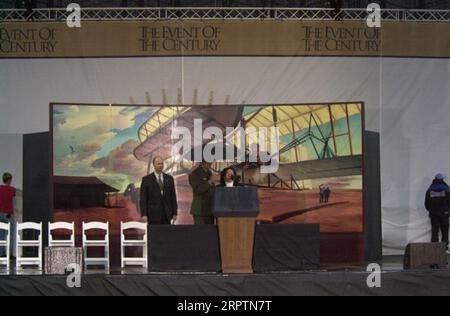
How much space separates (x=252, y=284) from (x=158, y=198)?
2.90 m

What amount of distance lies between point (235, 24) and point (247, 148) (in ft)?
5.70

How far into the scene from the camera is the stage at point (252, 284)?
360 inches

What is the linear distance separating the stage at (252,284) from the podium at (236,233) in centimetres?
48

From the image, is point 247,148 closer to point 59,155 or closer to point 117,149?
point 117,149

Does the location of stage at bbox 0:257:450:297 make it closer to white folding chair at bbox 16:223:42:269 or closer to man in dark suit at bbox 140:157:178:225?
white folding chair at bbox 16:223:42:269

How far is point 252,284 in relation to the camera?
30.0 ft

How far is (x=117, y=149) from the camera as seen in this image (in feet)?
41.2

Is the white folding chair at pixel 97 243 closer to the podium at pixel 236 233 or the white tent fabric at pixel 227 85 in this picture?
the white tent fabric at pixel 227 85

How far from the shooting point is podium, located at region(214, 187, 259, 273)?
965cm

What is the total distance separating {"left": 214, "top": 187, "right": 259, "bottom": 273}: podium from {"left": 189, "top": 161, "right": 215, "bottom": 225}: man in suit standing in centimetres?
255

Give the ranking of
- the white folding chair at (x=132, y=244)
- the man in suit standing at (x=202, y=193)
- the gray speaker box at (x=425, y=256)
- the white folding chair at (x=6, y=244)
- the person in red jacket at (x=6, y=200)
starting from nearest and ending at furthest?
1. the gray speaker box at (x=425, y=256)
2. the white folding chair at (x=6, y=244)
3. the white folding chair at (x=132, y=244)
4. the person in red jacket at (x=6, y=200)
5. the man in suit standing at (x=202, y=193)

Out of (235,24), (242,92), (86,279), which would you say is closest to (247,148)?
(242,92)

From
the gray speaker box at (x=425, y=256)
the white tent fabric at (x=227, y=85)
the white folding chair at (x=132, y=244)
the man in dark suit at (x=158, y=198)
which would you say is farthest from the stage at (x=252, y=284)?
the white tent fabric at (x=227, y=85)

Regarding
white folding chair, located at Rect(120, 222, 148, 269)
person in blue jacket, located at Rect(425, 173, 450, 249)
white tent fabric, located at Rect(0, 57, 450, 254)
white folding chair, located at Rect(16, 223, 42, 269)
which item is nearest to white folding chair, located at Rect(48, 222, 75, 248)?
white folding chair, located at Rect(16, 223, 42, 269)
